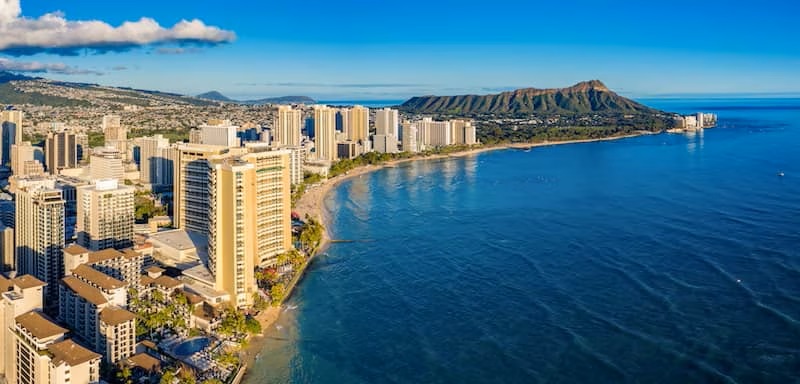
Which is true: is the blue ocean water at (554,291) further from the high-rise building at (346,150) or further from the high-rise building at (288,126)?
the high-rise building at (346,150)

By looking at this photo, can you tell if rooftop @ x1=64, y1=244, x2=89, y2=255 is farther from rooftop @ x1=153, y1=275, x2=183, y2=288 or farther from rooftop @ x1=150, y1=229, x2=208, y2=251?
rooftop @ x1=150, y1=229, x2=208, y2=251

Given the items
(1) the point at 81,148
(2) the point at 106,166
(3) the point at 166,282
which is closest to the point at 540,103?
(1) the point at 81,148

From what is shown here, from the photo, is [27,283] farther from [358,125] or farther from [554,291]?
[358,125]

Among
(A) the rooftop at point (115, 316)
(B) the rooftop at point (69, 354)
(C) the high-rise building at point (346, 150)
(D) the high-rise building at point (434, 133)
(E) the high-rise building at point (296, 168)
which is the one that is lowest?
(B) the rooftop at point (69, 354)

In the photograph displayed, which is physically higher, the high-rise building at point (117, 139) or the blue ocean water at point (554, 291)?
the high-rise building at point (117, 139)

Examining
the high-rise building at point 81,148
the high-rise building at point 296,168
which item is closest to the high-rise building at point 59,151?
the high-rise building at point 81,148

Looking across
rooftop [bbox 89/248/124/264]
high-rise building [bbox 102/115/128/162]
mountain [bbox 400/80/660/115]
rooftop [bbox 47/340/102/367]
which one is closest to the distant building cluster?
mountain [bbox 400/80/660/115]
